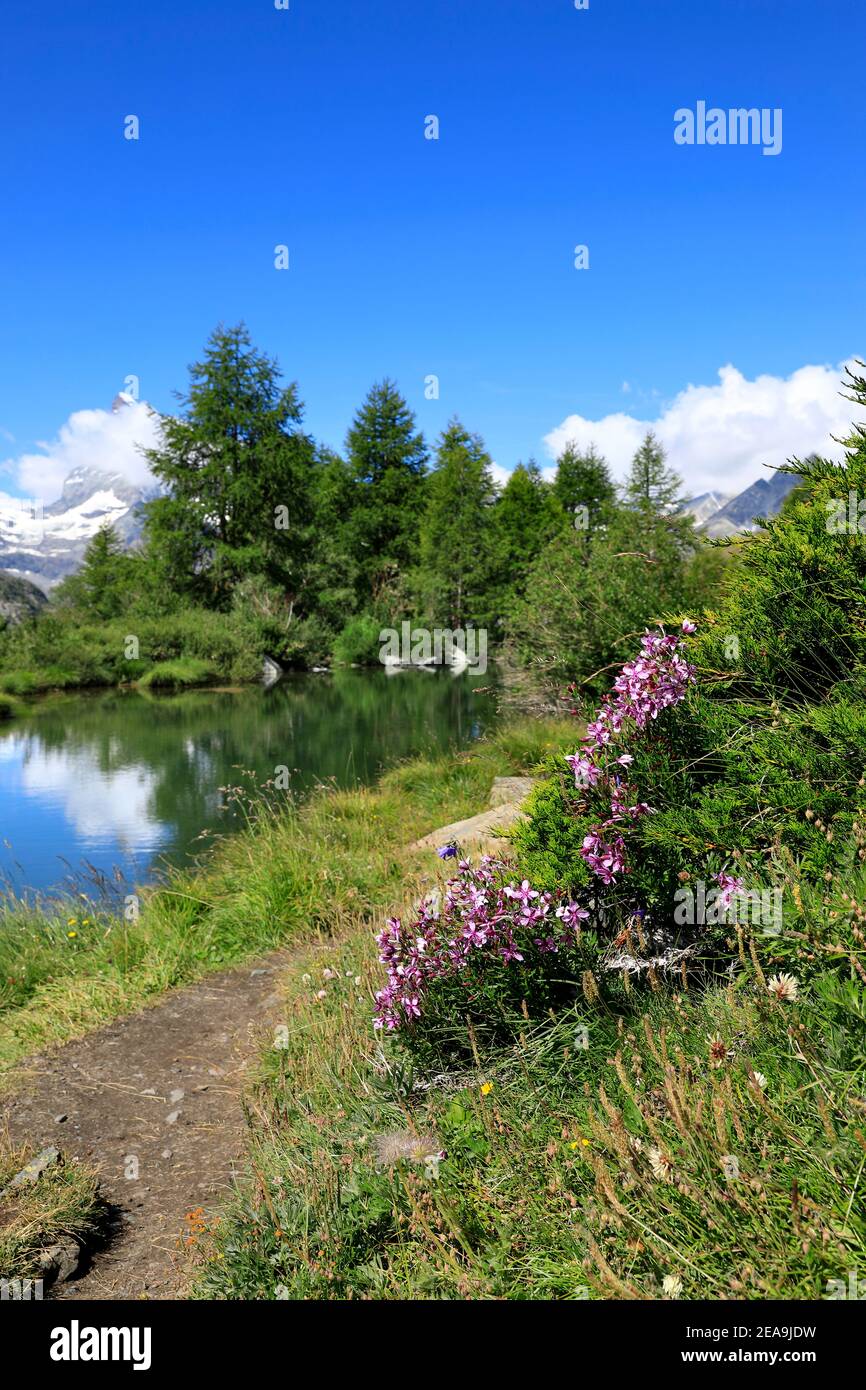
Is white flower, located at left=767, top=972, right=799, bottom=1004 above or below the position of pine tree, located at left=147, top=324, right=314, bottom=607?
below

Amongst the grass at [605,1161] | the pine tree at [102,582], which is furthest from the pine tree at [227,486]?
the grass at [605,1161]

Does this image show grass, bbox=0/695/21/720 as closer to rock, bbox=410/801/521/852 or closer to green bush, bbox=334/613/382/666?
green bush, bbox=334/613/382/666

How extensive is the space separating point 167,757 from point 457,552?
32.6 m

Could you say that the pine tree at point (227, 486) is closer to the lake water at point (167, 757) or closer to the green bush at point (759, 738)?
the lake water at point (167, 757)

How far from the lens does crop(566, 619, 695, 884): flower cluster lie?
11.4 ft

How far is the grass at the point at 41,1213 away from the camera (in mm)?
3092

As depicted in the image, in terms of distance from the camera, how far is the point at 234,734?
72.0 ft

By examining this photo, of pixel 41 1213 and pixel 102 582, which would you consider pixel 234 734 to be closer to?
pixel 41 1213

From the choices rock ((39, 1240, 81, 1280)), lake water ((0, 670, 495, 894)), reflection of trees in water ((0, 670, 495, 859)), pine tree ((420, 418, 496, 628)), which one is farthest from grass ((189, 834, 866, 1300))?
pine tree ((420, 418, 496, 628))

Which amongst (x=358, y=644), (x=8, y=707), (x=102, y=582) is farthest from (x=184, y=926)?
(x=102, y=582)

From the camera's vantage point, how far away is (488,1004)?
3.41m

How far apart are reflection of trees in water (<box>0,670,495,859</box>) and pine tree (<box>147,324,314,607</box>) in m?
11.5

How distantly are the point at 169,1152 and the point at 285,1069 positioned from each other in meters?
0.63

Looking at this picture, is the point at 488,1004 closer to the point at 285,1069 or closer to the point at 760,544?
the point at 285,1069
